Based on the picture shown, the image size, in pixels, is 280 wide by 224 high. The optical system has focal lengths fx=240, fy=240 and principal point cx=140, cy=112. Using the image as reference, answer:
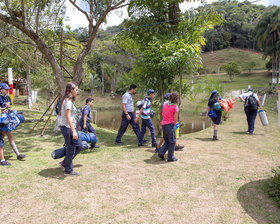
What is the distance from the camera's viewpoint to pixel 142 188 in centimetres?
427

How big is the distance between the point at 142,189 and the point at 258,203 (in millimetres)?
1854

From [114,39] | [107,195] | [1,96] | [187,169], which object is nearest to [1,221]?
[107,195]

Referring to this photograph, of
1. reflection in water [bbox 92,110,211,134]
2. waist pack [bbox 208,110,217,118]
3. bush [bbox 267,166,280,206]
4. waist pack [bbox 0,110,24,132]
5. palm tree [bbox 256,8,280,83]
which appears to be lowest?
reflection in water [bbox 92,110,211,134]

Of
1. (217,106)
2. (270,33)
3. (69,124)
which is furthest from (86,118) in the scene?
(270,33)

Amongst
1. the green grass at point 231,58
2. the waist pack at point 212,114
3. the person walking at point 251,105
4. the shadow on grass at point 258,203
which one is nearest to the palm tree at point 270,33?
the green grass at point 231,58

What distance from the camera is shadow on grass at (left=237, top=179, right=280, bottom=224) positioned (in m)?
3.29

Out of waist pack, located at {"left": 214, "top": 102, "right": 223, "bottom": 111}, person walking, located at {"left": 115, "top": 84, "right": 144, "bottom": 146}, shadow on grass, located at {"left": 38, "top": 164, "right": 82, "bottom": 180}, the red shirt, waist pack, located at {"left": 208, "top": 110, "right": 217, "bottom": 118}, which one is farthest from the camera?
waist pack, located at {"left": 208, "top": 110, "right": 217, "bottom": 118}

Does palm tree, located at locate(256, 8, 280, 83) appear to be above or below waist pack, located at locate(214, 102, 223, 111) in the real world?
above

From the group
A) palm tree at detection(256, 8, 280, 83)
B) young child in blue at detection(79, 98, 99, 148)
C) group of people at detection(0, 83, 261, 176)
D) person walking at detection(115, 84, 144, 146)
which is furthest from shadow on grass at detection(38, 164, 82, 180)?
palm tree at detection(256, 8, 280, 83)

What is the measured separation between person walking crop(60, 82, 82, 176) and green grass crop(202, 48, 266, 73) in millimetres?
71954

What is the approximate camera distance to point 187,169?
17.2 feet

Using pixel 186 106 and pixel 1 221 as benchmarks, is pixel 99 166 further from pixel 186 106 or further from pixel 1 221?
pixel 186 106

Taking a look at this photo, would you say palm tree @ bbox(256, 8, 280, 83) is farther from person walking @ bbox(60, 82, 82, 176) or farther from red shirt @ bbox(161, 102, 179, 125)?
person walking @ bbox(60, 82, 82, 176)

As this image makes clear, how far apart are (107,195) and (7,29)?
1137cm
